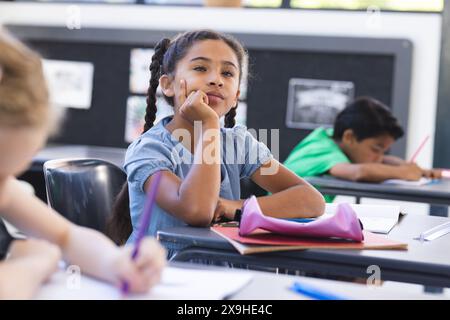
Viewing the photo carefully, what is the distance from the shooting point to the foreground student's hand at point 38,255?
0.84 m

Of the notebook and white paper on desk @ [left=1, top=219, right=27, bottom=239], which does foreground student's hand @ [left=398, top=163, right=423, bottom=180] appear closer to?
the notebook

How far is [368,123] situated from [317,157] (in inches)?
12.6

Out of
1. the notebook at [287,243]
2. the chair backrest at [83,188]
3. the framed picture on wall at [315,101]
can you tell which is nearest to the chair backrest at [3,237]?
the chair backrest at [83,188]

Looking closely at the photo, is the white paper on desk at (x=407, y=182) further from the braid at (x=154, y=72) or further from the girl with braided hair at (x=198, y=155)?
the braid at (x=154, y=72)

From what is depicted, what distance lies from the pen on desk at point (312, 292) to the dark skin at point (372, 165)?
6.06 feet

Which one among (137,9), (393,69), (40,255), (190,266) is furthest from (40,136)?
(137,9)

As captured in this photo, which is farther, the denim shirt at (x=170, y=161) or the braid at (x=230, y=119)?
the braid at (x=230, y=119)

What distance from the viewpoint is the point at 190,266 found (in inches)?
39.6

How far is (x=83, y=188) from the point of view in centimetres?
178

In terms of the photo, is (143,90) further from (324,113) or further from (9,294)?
Answer: (9,294)

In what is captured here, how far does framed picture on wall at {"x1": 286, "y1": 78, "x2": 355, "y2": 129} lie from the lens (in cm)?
371

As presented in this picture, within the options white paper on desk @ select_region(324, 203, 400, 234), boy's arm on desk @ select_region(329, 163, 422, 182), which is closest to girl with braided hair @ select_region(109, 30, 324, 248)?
white paper on desk @ select_region(324, 203, 400, 234)

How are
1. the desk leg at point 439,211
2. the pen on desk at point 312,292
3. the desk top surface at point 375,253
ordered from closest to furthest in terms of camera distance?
the pen on desk at point 312,292, the desk top surface at point 375,253, the desk leg at point 439,211

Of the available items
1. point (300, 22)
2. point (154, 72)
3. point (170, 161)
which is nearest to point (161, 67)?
point (154, 72)
